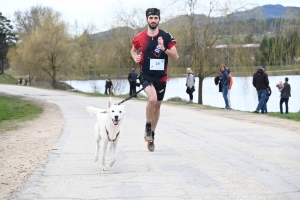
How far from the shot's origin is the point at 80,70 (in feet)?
204

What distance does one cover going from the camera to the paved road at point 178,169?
6.22 metres

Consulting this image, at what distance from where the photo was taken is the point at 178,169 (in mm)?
7703

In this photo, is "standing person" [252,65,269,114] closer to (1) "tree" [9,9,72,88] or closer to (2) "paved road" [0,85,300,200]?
(2) "paved road" [0,85,300,200]

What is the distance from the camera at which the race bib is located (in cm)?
906

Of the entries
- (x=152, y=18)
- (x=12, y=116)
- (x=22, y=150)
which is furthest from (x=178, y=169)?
(x=12, y=116)

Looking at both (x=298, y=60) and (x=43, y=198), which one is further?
(x=298, y=60)

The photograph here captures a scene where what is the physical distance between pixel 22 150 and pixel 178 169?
384 centimetres

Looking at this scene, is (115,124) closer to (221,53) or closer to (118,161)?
(118,161)

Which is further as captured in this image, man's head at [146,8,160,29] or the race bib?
the race bib

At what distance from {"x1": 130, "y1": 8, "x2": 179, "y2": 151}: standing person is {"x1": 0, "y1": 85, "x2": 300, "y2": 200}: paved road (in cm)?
111

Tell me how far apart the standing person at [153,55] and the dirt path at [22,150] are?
84.4 inches

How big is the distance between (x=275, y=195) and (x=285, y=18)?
1603 centimetres

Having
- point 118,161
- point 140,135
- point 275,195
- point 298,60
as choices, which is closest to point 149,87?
point 118,161

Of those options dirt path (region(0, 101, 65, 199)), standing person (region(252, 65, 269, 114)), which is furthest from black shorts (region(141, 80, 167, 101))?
standing person (region(252, 65, 269, 114))
